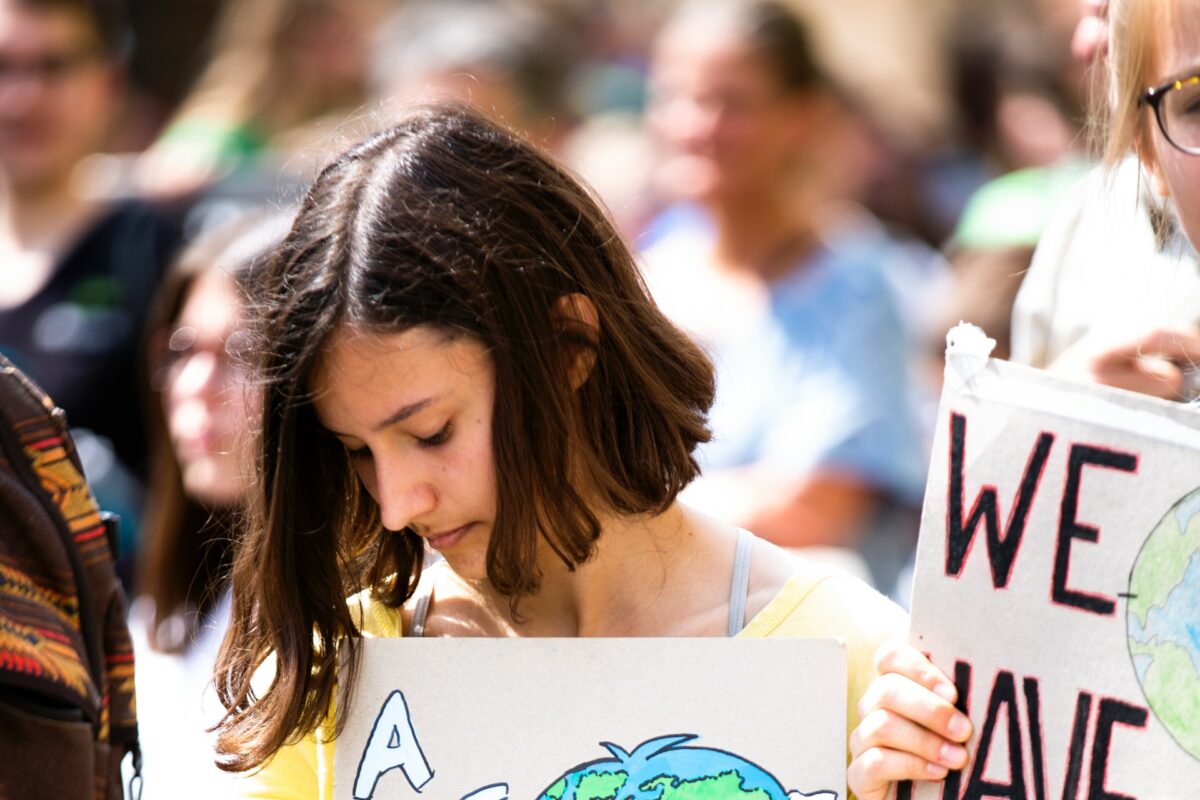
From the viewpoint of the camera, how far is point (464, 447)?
164 centimetres

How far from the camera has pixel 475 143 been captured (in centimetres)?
171

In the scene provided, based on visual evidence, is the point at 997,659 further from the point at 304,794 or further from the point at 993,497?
the point at 304,794

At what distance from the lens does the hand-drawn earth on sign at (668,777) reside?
1.55 m

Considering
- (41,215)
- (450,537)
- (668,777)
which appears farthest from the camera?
(41,215)

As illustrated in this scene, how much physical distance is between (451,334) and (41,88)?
2447mm

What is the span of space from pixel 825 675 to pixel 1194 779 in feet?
1.16

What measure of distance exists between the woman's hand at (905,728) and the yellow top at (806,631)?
0.10 m

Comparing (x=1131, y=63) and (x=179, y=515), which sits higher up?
(x=1131, y=63)

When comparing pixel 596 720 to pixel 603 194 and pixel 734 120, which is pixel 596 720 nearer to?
pixel 603 194

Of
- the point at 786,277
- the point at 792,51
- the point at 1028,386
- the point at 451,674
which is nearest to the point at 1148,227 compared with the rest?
the point at 1028,386

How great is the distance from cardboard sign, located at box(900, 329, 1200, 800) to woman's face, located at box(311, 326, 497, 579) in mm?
450

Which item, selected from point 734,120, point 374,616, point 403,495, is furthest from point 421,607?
point 734,120

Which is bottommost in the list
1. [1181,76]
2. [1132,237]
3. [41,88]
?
[41,88]

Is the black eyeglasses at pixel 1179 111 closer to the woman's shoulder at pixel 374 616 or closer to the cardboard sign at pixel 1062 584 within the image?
the cardboard sign at pixel 1062 584
